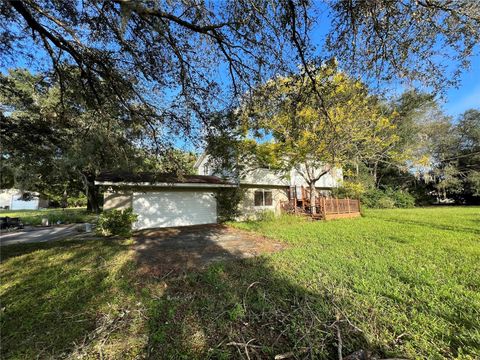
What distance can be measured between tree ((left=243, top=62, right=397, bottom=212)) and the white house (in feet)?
8.41

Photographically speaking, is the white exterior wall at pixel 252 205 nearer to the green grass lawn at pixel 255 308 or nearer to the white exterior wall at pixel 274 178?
the white exterior wall at pixel 274 178

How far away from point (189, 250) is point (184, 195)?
634 centimetres

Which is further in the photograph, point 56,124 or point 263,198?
point 263,198

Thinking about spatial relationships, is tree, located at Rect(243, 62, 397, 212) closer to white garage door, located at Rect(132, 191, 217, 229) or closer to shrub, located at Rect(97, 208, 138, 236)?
white garage door, located at Rect(132, 191, 217, 229)

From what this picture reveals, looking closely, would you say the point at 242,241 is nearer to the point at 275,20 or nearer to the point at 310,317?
the point at 310,317

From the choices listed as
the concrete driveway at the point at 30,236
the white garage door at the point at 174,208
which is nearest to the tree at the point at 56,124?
the concrete driveway at the point at 30,236

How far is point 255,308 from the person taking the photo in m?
3.30

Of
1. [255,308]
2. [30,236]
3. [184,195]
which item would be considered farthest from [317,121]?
[30,236]

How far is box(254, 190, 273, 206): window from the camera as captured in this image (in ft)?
52.3

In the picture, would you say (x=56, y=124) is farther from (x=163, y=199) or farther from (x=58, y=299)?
(x=163, y=199)

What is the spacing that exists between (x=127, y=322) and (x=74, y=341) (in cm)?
57

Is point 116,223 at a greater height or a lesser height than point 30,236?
greater

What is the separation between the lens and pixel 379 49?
3217mm

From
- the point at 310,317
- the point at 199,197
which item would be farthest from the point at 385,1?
the point at 199,197
